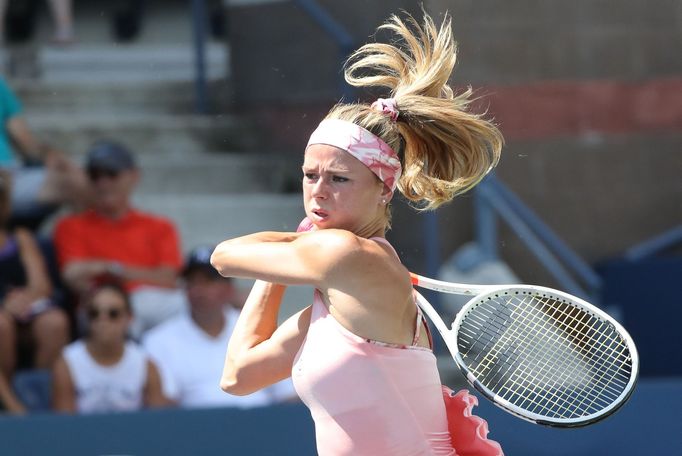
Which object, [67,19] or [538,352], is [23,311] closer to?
[538,352]

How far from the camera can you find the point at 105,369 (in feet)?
16.4

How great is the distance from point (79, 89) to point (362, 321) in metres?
4.78

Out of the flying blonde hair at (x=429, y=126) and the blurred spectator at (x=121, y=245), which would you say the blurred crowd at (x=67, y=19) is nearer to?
the blurred spectator at (x=121, y=245)

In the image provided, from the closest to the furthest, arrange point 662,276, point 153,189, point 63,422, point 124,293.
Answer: point 63,422
point 124,293
point 153,189
point 662,276

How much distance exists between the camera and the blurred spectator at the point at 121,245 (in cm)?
539

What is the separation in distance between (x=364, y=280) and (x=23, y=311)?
2922 millimetres

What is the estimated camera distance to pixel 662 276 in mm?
6922

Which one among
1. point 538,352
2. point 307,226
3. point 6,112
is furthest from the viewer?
point 6,112

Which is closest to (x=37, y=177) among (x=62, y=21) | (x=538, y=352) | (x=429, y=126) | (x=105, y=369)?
(x=105, y=369)

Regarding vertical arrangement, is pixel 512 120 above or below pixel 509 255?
above

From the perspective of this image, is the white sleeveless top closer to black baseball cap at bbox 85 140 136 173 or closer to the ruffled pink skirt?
black baseball cap at bbox 85 140 136 173

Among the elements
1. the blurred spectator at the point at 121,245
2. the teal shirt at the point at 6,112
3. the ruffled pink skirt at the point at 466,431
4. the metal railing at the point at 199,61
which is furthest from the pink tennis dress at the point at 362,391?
the metal railing at the point at 199,61

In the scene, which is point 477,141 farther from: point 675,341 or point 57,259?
point 675,341

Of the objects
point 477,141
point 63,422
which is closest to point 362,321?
point 477,141
